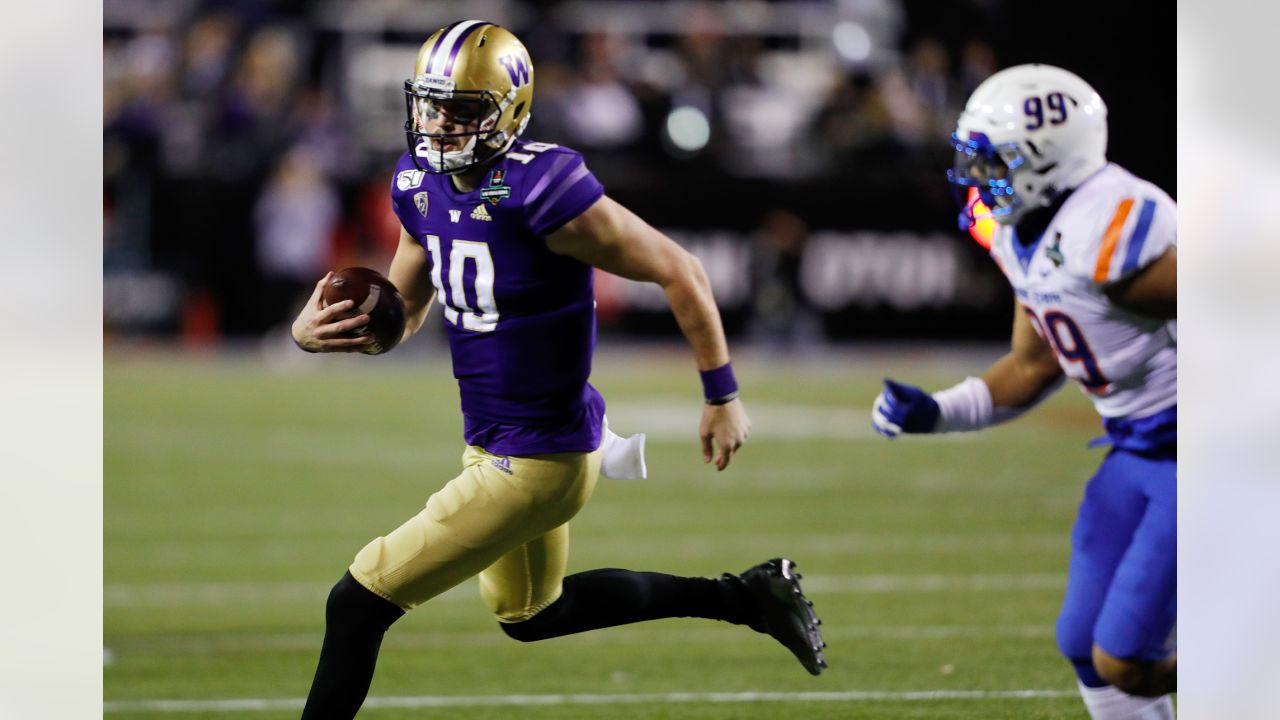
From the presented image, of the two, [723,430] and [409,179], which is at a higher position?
[409,179]

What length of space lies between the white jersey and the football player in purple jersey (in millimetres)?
600

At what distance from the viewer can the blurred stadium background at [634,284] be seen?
728 centimetres

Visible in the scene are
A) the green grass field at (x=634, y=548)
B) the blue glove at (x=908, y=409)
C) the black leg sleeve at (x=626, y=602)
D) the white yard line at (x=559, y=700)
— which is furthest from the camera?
the green grass field at (x=634, y=548)

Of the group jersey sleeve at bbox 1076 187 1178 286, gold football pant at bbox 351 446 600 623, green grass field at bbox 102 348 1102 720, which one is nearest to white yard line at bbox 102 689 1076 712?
green grass field at bbox 102 348 1102 720

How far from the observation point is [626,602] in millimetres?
3529

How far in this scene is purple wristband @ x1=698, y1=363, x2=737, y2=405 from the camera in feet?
10.4

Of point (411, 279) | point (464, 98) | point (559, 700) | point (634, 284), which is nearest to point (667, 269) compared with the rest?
point (464, 98)

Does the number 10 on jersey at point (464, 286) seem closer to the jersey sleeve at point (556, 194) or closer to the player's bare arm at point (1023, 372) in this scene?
the jersey sleeve at point (556, 194)

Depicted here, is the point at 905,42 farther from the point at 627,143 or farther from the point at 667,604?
the point at 667,604

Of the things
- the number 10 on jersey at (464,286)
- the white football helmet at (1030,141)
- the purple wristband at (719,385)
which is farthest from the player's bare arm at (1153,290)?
the number 10 on jersey at (464,286)

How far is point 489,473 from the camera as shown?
317cm

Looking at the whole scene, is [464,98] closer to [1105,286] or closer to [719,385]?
[719,385]

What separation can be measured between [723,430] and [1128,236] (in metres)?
0.78
